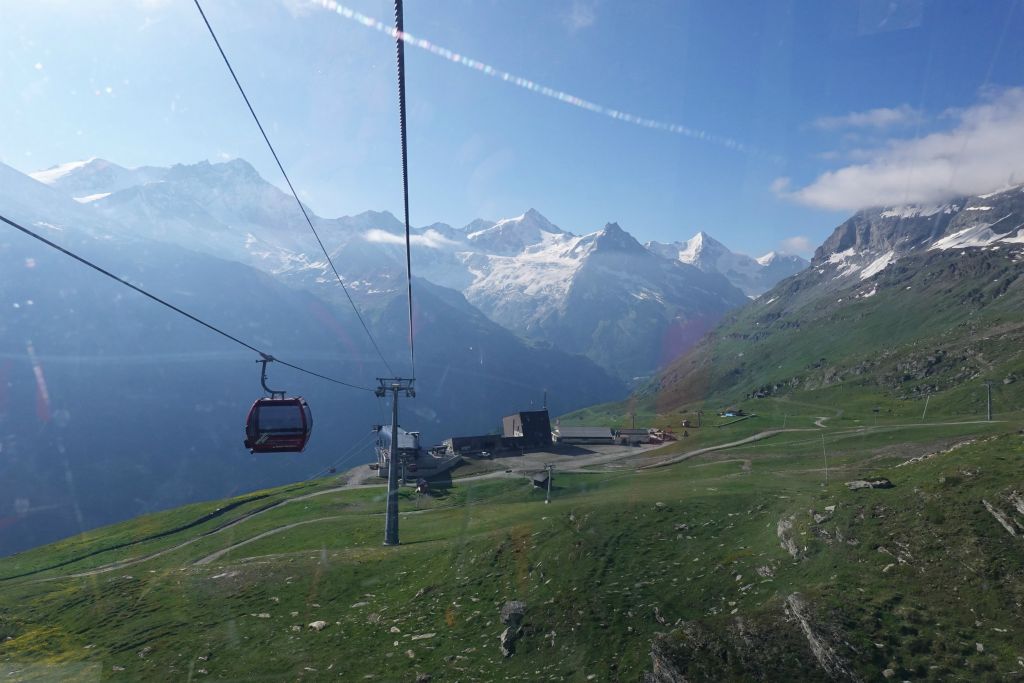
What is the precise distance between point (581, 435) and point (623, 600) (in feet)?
400

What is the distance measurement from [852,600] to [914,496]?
8.16 metres

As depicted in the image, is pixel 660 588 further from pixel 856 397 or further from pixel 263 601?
pixel 856 397

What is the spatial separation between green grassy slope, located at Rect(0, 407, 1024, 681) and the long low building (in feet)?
318

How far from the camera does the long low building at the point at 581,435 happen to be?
14225 cm

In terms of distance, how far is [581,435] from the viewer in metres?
146

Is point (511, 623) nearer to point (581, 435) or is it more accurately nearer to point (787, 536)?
point (787, 536)

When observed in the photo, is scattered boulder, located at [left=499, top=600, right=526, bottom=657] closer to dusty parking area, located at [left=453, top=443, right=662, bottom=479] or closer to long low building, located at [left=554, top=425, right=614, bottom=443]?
dusty parking area, located at [left=453, top=443, right=662, bottom=479]

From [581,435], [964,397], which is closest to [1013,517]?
[581,435]

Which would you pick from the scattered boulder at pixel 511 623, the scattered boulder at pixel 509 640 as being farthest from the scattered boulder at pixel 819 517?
the scattered boulder at pixel 509 640

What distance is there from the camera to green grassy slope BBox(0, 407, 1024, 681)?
1961cm

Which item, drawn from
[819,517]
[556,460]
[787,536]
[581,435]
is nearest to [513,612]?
[787,536]

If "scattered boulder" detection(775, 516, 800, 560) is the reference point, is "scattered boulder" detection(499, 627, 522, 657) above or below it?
below

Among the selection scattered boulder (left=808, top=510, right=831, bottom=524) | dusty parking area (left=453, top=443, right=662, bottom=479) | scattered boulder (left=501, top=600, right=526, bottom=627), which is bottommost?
dusty parking area (left=453, top=443, right=662, bottom=479)

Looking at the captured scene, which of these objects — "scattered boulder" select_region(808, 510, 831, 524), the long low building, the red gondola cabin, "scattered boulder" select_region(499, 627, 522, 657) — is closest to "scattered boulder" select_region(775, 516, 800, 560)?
"scattered boulder" select_region(808, 510, 831, 524)
